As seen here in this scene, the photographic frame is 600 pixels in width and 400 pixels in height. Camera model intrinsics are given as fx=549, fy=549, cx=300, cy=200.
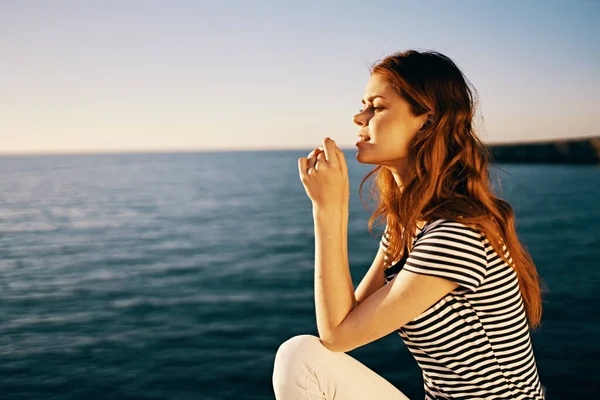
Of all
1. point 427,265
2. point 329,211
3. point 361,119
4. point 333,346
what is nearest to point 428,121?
point 361,119

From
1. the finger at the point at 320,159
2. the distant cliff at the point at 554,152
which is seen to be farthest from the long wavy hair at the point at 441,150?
the distant cliff at the point at 554,152

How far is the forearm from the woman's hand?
4 centimetres

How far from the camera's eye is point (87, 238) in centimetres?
1507

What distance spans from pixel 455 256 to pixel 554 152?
5588cm

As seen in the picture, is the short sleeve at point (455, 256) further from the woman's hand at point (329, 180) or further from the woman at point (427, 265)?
the woman's hand at point (329, 180)

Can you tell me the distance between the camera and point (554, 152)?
171ft

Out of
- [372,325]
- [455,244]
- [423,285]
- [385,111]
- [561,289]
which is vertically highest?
[385,111]

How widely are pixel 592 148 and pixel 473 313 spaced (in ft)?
173

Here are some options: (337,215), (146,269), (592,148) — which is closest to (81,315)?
(146,269)

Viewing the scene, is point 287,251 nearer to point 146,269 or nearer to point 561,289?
point 146,269

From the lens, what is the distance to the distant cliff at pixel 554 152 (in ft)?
159

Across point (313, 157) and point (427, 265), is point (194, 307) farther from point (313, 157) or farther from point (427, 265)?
point (427, 265)

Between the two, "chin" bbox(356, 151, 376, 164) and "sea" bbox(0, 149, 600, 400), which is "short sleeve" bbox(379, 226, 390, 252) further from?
"sea" bbox(0, 149, 600, 400)

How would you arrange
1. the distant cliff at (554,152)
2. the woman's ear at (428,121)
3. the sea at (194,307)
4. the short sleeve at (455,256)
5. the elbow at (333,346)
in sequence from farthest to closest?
the distant cliff at (554,152)
the sea at (194,307)
the woman's ear at (428,121)
the elbow at (333,346)
the short sleeve at (455,256)
